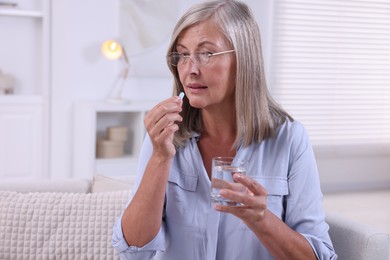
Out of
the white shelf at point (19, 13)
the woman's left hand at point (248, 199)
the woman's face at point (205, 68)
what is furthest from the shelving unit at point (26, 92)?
the woman's left hand at point (248, 199)

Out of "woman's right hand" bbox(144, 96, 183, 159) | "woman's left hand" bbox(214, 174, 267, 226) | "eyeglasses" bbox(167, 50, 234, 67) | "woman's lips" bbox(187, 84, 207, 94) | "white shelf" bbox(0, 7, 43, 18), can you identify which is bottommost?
"woman's left hand" bbox(214, 174, 267, 226)

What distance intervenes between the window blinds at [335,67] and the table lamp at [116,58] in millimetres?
1348

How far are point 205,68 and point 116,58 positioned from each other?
10.2ft

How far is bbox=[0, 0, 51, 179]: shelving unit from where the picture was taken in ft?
14.1

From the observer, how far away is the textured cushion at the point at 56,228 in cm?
196

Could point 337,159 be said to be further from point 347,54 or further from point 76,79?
point 76,79

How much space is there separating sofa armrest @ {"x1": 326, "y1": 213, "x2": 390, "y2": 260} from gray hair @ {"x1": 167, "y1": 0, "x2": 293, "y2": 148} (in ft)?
1.20

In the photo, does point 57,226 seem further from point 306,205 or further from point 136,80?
point 136,80

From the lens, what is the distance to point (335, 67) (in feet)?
17.5

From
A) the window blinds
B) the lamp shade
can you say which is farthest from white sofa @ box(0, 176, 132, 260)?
the window blinds

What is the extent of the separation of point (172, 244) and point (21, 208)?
70cm

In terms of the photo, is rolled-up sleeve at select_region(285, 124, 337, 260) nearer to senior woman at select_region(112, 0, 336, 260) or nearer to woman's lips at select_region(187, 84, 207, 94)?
senior woman at select_region(112, 0, 336, 260)

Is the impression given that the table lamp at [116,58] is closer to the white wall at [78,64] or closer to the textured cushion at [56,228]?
the white wall at [78,64]

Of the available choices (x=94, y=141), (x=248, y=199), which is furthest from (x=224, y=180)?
(x=94, y=141)
